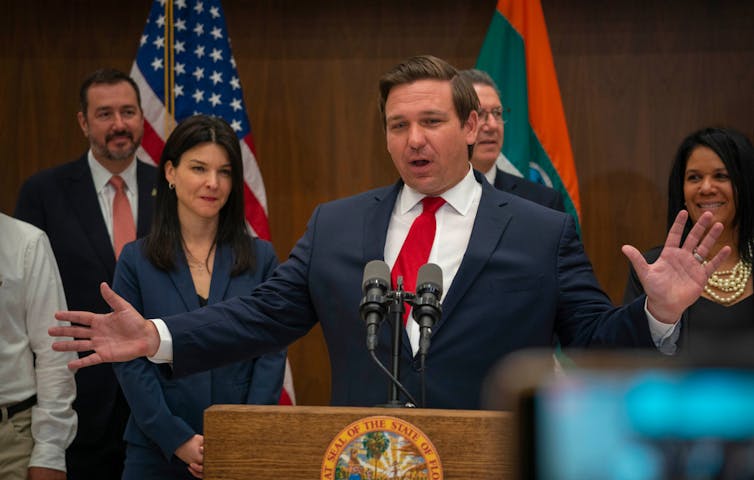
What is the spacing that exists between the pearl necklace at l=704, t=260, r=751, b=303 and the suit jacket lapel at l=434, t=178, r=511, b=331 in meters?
0.91

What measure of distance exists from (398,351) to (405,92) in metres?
0.93

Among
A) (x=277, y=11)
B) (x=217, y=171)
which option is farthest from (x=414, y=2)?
(x=217, y=171)

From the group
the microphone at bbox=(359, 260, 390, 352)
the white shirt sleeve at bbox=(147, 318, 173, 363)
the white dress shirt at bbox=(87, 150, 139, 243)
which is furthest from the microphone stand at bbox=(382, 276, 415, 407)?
the white dress shirt at bbox=(87, 150, 139, 243)

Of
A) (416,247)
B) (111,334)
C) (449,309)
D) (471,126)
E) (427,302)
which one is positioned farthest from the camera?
(471,126)

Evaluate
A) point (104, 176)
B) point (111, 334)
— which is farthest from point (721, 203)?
point (104, 176)

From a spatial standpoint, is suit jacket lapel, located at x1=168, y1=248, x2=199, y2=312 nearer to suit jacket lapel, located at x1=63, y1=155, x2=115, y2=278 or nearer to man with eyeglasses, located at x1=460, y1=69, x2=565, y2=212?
suit jacket lapel, located at x1=63, y1=155, x2=115, y2=278

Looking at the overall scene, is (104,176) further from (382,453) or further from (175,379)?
(382,453)

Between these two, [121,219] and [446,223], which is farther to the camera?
[121,219]

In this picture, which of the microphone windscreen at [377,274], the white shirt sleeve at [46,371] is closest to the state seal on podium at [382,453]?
the microphone windscreen at [377,274]

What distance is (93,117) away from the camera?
165 inches

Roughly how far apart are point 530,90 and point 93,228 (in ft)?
6.91

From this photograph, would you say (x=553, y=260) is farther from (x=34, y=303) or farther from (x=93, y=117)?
(x=93, y=117)

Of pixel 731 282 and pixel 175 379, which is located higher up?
pixel 731 282

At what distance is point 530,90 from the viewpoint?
473 cm
